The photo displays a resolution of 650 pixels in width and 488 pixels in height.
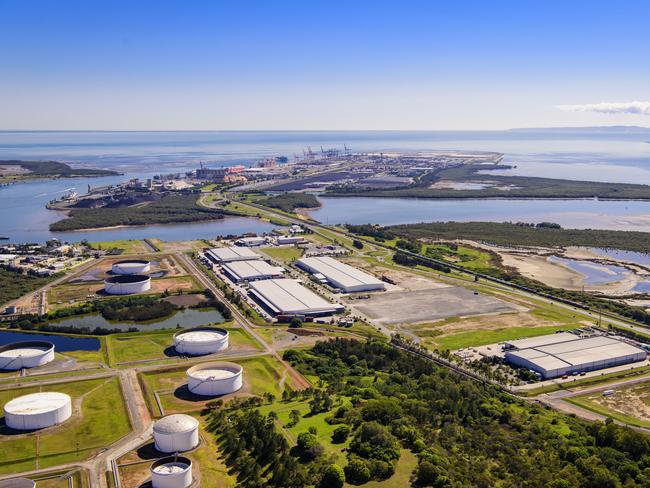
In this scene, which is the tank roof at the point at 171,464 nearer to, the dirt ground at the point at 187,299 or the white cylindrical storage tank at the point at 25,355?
the white cylindrical storage tank at the point at 25,355

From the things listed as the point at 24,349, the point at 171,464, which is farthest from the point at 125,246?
the point at 171,464

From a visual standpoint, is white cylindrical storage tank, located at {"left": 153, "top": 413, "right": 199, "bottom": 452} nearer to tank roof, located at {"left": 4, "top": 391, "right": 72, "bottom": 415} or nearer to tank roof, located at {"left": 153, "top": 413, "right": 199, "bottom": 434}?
tank roof, located at {"left": 153, "top": 413, "right": 199, "bottom": 434}

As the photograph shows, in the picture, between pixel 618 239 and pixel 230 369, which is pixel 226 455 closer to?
pixel 230 369

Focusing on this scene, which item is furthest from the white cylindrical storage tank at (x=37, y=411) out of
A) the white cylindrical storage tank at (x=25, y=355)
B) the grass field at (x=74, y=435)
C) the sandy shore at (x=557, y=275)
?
the sandy shore at (x=557, y=275)

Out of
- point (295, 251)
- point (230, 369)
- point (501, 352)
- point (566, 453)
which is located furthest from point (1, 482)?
point (295, 251)

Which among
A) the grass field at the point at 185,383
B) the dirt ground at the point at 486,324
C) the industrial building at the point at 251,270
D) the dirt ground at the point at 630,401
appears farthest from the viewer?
the industrial building at the point at 251,270

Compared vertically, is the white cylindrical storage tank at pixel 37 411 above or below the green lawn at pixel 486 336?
above

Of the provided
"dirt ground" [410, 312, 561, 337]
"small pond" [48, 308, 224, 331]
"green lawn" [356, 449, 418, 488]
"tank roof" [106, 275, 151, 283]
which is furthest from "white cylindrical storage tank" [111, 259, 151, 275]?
"green lawn" [356, 449, 418, 488]
